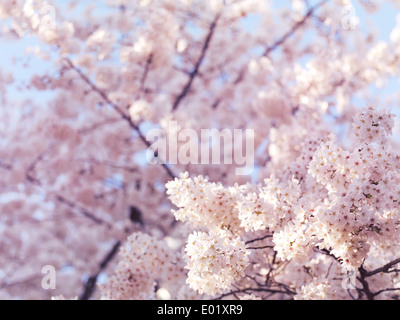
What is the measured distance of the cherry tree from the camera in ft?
9.80

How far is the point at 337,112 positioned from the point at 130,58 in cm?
433

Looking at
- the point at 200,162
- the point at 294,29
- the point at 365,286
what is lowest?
the point at 365,286

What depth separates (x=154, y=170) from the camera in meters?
8.52

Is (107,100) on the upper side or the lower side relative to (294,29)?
lower

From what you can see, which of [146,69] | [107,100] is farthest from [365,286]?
[146,69]

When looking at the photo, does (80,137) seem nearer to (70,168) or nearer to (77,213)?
(70,168)

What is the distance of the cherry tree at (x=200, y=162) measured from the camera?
9.80 ft

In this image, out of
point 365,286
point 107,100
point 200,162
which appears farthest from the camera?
point 200,162

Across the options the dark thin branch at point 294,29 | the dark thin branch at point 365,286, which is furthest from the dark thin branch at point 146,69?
the dark thin branch at point 365,286

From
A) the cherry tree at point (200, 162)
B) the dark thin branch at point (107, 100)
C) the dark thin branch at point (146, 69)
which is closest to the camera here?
the cherry tree at point (200, 162)

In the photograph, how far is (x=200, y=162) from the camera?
8.27m

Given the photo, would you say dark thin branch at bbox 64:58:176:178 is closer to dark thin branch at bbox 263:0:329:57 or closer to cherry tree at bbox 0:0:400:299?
cherry tree at bbox 0:0:400:299

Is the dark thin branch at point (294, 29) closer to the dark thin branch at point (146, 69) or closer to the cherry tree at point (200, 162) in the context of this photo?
the cherry tree at point (200, 162)

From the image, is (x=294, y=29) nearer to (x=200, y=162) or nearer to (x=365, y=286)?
(x=200, y=162)
